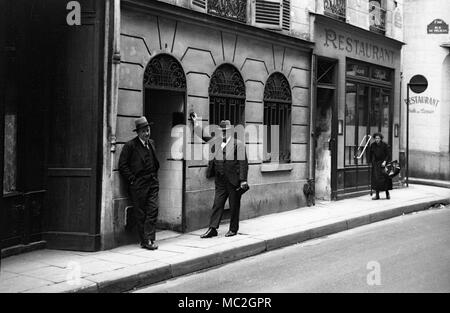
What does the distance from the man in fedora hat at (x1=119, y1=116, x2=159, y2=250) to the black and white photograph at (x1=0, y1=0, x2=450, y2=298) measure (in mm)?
22

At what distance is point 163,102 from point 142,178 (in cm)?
213

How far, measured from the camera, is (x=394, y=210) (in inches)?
544

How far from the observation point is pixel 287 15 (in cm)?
1343

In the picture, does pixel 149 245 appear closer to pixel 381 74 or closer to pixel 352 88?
pixel 352 88

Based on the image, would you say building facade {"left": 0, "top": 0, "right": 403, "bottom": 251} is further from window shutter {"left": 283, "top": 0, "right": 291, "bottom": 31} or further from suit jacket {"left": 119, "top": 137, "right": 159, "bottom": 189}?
suit jacket {"left": 119, "top": 137, "right": 159, "bottom": 189}

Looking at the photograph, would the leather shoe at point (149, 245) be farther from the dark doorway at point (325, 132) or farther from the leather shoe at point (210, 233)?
the dark doorway at point (325, 132)

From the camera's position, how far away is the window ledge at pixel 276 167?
1270 cm

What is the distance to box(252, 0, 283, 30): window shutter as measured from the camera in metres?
12.6

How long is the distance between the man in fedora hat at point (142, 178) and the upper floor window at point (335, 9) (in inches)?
304

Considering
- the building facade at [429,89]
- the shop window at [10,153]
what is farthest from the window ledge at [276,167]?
the building facade at [429,89]

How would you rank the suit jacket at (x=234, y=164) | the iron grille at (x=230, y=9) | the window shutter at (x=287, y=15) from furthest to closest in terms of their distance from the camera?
the window shutter at (x=287, y=15) → the iron grille at (x=230, y=9) → the suit jacket at (x=234, y=164)

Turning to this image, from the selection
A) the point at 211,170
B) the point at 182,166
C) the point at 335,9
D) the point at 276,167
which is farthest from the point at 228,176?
the point at 335,9
